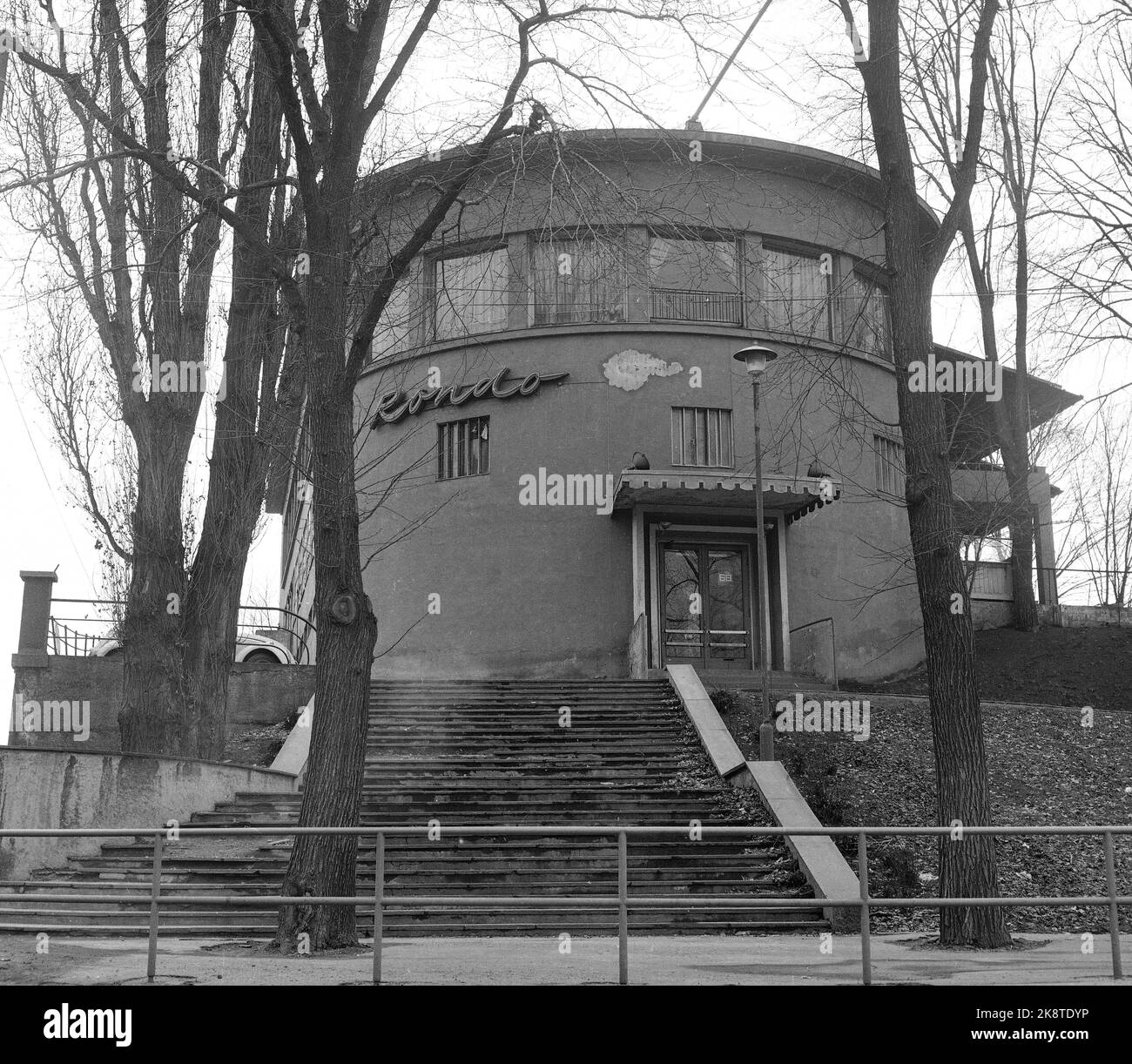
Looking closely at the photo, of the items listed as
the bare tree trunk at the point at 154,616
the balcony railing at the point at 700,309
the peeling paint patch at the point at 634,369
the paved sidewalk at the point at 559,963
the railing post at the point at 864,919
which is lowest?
the paved sidewalk at the point at 559,963

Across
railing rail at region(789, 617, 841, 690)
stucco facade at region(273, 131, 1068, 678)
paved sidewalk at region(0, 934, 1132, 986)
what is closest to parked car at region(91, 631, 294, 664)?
stucco facade at region(273, 131, 1068, 678)

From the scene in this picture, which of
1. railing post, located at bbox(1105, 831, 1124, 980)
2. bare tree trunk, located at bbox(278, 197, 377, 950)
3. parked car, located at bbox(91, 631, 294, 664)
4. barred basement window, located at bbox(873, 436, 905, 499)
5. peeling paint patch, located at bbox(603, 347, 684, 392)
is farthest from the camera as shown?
barred basement window, located at bbox(873, 436, 905, 499)

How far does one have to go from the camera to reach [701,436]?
2670cm

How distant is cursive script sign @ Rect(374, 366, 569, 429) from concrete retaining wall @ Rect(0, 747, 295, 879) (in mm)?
Answer: 11910

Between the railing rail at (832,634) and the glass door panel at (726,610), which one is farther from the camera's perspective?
the glass door panel at (726,610)

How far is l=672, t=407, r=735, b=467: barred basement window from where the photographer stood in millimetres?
26547

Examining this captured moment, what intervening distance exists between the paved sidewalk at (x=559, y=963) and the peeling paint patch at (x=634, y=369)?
16.1 m

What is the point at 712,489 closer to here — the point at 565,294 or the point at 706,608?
the point at 706,608

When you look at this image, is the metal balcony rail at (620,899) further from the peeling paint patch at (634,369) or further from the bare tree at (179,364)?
the peeling paint patch at (634,369)

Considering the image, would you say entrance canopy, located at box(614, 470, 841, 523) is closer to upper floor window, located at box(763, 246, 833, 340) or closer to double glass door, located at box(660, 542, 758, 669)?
double glass door, located at box(660, 542, 758, 669)

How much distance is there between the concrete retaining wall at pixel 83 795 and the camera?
14539 mm

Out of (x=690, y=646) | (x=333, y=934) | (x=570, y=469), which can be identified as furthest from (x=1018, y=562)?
(x=333, y=934)

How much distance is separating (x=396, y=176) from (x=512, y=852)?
7.43m

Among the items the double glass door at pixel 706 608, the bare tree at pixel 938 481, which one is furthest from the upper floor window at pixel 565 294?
the bare tree at pixel 938 481
